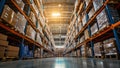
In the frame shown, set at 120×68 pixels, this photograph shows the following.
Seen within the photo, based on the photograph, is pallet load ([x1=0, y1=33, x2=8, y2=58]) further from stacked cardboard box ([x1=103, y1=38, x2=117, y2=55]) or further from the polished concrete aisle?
stacked cardboard box ([x1=103, y1=38, x2=117, y2=55])

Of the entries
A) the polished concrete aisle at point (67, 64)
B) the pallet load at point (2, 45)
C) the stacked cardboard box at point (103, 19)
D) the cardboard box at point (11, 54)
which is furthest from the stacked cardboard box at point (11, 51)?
the stacked cardboard box at point (103, 19)

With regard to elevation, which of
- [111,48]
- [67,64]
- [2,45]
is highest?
[2,45]

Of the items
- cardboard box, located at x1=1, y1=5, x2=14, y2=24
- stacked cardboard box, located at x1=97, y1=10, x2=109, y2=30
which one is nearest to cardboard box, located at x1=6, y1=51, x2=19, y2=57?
cardboard box, located at x1=1, y1=5, x2=14, y2=24

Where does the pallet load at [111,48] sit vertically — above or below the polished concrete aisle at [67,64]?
above

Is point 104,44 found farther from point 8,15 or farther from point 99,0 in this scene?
point 8,15

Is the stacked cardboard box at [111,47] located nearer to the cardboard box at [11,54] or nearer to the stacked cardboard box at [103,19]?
the stacked cardboard box at [103,19]

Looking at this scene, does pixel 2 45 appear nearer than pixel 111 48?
Yes

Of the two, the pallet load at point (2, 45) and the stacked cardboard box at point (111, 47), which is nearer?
the pallet load at point (2, 45)

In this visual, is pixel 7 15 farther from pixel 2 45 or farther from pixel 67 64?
pixel 67 64

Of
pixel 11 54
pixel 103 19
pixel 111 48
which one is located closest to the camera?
pixel 111 48

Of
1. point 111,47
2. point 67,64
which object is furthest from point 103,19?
point 67,64

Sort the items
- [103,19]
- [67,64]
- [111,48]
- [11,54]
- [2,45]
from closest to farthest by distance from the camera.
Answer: [67,64] → [2,45] → [111,48] → [11,54] → [103,19]

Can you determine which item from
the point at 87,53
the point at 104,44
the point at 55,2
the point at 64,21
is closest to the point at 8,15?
the point at 104,44

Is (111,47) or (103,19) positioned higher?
(103,19)
